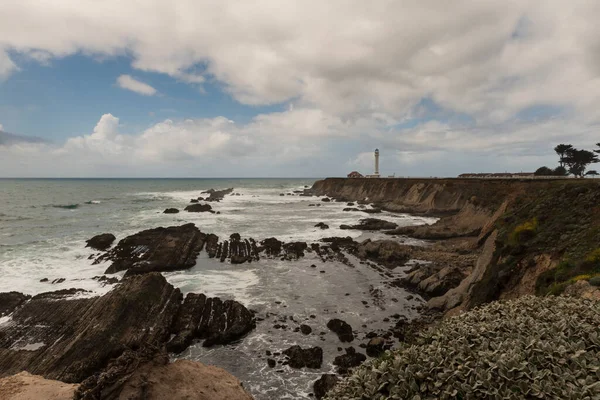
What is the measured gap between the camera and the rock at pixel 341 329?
15570mm

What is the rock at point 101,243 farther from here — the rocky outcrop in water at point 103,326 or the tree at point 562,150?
the tree at point 562,150

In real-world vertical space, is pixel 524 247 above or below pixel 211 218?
above

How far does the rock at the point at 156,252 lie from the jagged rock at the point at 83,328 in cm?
739

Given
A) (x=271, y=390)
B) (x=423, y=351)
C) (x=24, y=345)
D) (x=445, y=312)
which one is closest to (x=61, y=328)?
(x=24, y=345)

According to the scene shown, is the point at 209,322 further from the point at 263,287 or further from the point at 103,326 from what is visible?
the point at 263,287

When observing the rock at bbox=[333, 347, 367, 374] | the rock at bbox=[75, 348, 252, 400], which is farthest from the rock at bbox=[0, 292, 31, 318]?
the rock at bbox=[333, 347, 367, 374]

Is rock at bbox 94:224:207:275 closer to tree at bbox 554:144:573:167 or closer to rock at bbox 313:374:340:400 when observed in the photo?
rock at bbox 313:374:340:400

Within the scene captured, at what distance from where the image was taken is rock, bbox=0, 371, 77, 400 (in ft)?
24.9

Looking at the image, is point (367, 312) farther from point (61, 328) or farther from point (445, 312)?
point (61, 328)

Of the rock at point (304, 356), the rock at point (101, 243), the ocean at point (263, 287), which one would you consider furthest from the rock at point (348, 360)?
the rock at point (101, 243)

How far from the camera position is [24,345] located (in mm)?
15078

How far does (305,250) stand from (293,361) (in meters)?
19.7

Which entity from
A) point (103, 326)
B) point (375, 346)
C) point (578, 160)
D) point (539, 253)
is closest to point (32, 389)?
point (103, 326)

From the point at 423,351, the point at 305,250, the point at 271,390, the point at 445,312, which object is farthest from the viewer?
the point at 305,250
